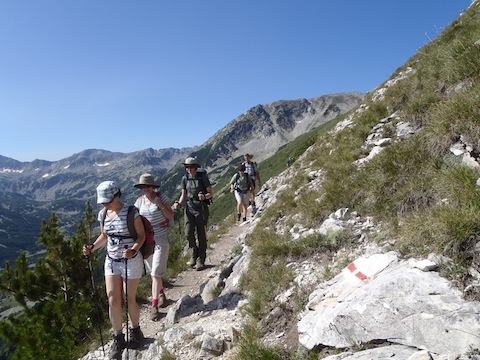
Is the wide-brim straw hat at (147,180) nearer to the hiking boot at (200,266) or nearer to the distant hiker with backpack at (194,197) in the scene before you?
the distant hiker with backpack at (194,197)

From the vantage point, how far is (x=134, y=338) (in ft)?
21.9

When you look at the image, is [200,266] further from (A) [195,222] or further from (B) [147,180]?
(B) [147,180]

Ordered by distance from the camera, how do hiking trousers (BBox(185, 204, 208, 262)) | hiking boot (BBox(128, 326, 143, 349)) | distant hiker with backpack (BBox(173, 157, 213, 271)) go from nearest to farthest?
1. hiking boot (BBox(128, 326, 143, 349))
2. distant hiker with backpack (BBox(173, 157, 213, 271))
3. hiking trousers (BBox(185, 204, 208, 262))

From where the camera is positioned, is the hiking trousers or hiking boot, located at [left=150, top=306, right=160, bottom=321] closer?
hiking boot, located at [left=150, top=306, right=160, bottom=321]

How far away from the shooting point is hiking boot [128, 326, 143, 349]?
660 cm

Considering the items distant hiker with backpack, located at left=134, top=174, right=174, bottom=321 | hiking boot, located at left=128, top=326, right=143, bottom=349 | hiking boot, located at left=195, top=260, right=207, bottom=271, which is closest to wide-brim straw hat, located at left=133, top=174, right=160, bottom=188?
distant hiker with backpack, located at left=134, top=174, right=174, bottom=321

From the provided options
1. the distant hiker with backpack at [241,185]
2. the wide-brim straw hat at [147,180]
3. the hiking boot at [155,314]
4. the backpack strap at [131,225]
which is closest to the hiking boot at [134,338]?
the hiking boot at [155,314]

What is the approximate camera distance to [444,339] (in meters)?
3.00

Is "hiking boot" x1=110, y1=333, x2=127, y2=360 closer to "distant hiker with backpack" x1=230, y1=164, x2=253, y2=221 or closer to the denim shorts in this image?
the denim shorts

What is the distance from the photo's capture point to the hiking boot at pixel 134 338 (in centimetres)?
660

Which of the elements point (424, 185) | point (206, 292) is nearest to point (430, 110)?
point (424, 185)

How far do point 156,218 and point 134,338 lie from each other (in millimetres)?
2635

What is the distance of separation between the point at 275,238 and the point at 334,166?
3.32 m

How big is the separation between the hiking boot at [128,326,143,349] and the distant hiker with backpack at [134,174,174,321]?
1263 mm
